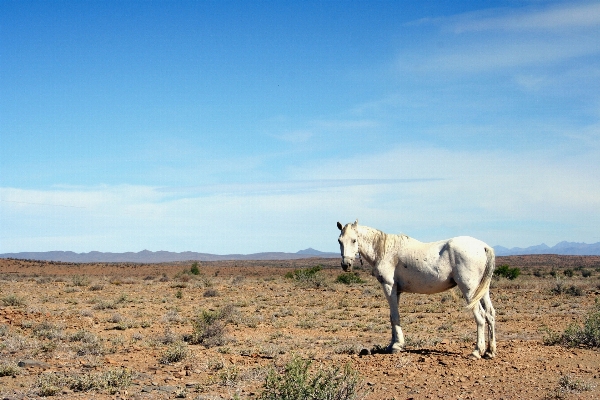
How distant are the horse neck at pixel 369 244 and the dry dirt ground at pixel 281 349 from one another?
67.6 inches

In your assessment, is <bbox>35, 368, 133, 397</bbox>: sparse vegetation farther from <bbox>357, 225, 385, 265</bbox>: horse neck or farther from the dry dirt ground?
<bbox>357, 225, 385, 265</bbox>: horse neck

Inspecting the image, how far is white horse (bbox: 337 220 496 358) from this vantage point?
945 centimetres

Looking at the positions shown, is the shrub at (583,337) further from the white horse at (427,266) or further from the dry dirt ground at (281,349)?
the white horse at (427,266)

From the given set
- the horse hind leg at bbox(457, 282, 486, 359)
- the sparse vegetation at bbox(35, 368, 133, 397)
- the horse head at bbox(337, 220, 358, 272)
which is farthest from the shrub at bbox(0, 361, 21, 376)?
the horse hind leg at bbox(457, 282, 486, 359)

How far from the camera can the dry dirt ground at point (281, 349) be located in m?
8.11

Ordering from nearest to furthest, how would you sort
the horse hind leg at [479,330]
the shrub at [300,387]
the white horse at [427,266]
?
the shrub at [300,387], the horse hind leg at [479,330], the white horse at [427,266]

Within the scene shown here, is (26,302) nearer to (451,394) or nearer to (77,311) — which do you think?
(77,311)

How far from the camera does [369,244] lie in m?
10.3

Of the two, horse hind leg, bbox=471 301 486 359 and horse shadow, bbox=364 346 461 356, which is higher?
horse hind leg, bbox=471 301 486 359

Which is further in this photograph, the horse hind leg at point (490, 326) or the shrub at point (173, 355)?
the shrub at point (173, 355)

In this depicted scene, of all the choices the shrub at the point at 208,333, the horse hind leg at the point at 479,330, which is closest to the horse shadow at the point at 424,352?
the horse hind leg at the point at 479,330

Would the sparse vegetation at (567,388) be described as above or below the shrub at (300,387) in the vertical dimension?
below

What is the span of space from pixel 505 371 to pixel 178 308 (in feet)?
49.5

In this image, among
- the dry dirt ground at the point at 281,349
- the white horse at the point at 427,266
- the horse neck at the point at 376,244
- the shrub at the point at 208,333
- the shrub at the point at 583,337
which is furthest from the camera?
the shrub at the point at 208,333
